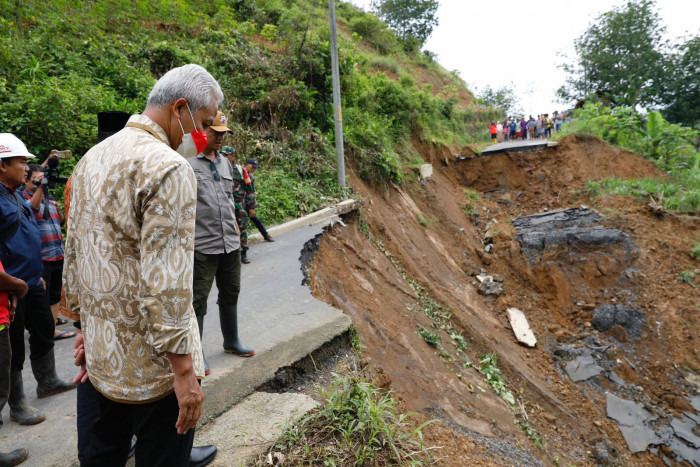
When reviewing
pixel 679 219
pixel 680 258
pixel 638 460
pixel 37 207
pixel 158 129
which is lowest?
pixel 638 460

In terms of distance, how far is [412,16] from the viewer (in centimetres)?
3406

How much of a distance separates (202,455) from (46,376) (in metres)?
1.77

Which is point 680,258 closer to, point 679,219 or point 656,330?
point 679,219

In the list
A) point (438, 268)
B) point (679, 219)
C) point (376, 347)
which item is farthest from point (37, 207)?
point (679, 219)

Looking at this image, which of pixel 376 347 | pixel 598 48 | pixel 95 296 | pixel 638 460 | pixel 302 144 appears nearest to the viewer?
pixel 95 296

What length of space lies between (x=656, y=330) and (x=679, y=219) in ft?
14.7

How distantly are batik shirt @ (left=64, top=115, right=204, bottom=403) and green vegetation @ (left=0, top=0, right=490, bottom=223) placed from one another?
598cm

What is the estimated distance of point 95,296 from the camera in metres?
1.50

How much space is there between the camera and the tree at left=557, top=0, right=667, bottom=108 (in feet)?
93.7

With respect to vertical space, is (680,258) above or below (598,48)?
below

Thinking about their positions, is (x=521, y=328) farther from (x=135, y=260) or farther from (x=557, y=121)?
(x=557, y=121)

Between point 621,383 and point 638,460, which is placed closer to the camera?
point 638,460

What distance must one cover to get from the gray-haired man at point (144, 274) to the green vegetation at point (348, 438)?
3.14 feet

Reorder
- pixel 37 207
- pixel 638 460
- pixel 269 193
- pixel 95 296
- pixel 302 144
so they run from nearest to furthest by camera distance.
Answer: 1. pixel 95 296
2. pixel 37 207
3. pixel 638 460
4. pixel 269 193
5. pixel 302 144
